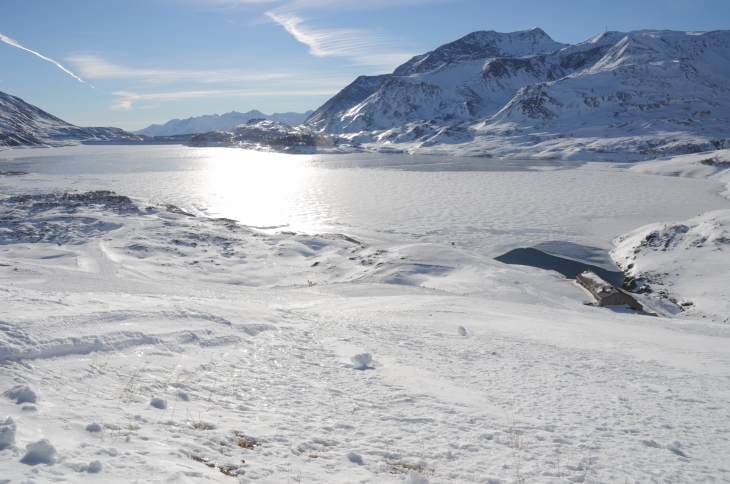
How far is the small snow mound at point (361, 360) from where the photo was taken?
973 cm

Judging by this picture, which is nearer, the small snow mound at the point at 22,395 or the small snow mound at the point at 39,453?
the small snow mound at the point at 39,453

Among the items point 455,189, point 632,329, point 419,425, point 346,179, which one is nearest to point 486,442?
point 419,425

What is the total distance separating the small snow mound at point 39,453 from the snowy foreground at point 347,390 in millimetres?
14

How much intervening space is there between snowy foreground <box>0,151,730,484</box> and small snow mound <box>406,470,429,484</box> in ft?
0.11

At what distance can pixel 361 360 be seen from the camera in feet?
32.1

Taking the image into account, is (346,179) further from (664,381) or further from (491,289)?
(664,381)

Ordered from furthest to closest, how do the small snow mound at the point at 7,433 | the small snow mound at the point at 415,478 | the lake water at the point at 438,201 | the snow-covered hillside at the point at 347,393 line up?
the lake water at the point at 438,201
the snow-covered hillside at the point at 347,393
the small snow mound at the point at 415,478
the small snow mound at the point at 7,433

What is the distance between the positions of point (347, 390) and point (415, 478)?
300cm

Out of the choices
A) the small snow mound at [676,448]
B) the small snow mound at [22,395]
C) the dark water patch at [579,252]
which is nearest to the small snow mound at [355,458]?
the small snow mound at [22,395]

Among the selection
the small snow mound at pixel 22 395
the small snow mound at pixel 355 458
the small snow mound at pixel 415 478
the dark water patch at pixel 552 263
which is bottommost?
the dark water patch at pixel 552 263

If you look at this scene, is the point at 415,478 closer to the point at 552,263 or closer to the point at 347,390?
the point at 347,390

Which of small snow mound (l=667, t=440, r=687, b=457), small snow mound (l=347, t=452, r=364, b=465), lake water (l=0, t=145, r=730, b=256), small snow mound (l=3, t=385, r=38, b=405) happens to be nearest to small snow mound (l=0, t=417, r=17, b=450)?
small snow mound (l=3, t=385, r=38, b=405)

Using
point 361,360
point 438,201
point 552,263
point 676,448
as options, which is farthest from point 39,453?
point 438,201

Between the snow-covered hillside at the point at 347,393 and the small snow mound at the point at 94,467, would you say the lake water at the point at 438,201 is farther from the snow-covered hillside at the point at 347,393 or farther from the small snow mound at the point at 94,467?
the small snow mound at the point at 94,467
